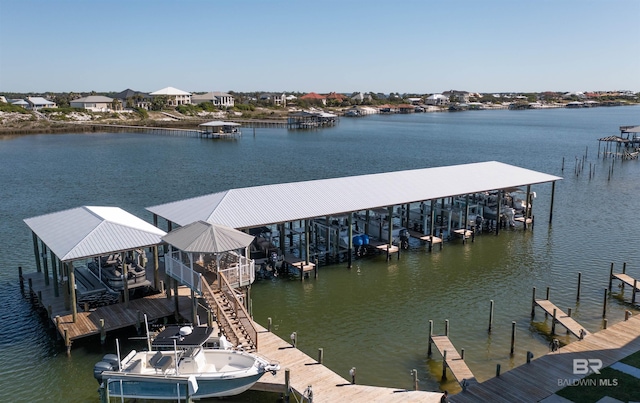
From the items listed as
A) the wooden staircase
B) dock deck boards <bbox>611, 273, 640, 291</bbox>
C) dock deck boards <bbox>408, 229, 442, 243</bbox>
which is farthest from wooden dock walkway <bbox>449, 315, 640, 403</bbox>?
dock deck boards <bbox>408, 229, 442, 243</bbox>

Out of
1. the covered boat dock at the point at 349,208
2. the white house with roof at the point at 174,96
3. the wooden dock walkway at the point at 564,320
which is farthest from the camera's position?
the white house with roof at the point at 174,96

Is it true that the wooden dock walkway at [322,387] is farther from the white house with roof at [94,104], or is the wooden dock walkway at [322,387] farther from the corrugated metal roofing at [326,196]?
the white house with roof at [94,104]

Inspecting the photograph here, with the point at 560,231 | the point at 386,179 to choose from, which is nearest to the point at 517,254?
the point at 560,231

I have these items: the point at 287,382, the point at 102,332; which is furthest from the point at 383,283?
the point at 102,332

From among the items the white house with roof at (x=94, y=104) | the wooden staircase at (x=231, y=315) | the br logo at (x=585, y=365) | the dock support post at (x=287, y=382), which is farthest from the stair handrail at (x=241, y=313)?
the white house with roof at (x=94, y=104)

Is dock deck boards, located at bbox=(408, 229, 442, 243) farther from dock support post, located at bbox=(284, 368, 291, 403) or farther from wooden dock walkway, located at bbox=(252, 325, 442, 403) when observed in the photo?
dock support post, located at bbox=(284, 368, 291, 403)

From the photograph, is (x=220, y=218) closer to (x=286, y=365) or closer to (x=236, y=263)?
(x=236, y=263)

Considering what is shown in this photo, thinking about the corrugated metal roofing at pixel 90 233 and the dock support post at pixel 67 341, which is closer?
the dock support post at pixel 67 341

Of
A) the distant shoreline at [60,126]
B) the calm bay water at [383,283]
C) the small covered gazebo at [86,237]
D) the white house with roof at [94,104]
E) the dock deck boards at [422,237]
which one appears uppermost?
the white house with roof at [94,104]
